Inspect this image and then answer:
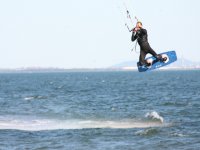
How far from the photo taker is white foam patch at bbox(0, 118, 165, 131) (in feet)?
138

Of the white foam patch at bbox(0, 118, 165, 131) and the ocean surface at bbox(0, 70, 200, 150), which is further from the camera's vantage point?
the white foam patch at bbox(0, 118, 165, 131)

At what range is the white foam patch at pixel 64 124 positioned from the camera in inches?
1656

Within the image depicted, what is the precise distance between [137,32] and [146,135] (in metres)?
16.3

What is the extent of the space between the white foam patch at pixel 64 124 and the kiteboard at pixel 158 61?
1791 centimetres

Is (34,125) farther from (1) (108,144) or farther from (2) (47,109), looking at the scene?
(2) (47,109)

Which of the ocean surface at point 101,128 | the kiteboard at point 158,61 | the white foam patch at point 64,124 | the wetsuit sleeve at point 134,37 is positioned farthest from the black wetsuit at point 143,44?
the white foam patch at point 64,124

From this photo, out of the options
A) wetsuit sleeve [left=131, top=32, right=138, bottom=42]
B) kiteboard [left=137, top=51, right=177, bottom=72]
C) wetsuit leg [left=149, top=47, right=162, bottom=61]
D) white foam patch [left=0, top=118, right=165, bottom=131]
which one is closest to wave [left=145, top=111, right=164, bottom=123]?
white foam patch [left=0, top=118, right=165, bottom=131]

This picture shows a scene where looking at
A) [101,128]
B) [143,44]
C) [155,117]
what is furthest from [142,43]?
[155,117]

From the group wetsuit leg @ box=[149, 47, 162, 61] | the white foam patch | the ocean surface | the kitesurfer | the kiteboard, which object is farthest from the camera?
the white foam patch

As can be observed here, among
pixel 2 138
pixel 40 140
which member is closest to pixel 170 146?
pixel 40 140

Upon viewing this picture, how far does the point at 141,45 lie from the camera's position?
69.9 ft

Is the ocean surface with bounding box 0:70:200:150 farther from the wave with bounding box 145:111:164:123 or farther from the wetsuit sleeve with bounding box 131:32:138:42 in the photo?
the wetsuit sleeve with bounding box 131:32:138:42

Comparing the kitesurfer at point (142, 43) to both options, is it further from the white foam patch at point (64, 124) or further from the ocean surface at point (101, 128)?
the white foam patch at point (64, 124)

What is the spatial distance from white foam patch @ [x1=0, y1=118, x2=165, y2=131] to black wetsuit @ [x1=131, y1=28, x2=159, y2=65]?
19.7m
